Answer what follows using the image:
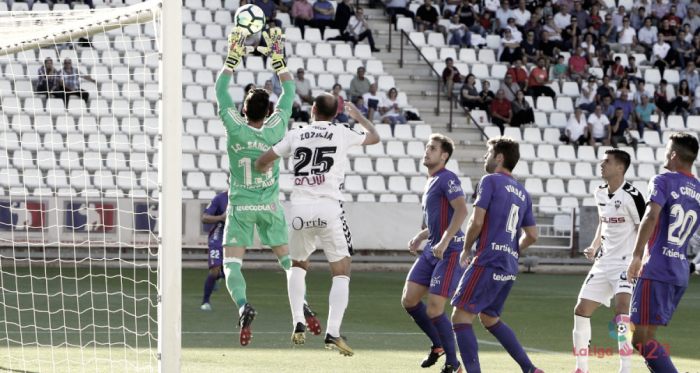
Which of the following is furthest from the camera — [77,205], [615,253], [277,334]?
[77,205]

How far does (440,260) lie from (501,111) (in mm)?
15780

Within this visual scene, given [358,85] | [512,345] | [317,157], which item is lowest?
[512,345]

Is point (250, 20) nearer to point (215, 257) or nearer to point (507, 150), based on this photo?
point (507, 150)

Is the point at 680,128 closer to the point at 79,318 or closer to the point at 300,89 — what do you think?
the point at 300,89

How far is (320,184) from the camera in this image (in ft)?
24.8

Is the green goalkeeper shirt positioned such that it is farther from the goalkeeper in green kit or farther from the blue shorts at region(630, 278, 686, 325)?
the blue shorts at region(630, 278, 686, 325)

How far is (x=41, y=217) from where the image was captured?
16656 millimetres

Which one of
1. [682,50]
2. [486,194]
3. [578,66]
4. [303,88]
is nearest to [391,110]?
[303,88]

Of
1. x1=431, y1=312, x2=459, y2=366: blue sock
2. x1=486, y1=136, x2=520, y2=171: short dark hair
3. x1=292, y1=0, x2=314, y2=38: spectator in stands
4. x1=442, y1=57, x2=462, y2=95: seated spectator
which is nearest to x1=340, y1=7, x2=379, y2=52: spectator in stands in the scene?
x1=292, y1=0, x2=314, y2=38: spectator in stands

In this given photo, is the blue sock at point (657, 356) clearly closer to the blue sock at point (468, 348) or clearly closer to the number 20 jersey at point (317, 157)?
the blue sock at point (468, 348)

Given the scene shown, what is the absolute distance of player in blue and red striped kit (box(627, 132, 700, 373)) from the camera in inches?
254

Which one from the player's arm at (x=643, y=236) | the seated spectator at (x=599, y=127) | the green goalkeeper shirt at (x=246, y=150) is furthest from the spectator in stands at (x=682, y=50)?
the player's arm at (x=643, y=236)

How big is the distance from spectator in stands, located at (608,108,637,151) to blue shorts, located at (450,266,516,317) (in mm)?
17500

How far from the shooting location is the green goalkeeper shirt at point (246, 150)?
25.4 feet
